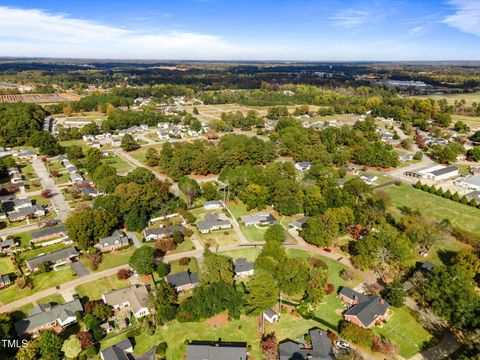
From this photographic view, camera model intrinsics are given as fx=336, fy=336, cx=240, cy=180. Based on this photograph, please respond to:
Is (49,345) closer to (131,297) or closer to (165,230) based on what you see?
(131,297)

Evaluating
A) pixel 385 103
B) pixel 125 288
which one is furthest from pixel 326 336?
pixel 385 103

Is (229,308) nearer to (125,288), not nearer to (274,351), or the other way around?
(274,351)

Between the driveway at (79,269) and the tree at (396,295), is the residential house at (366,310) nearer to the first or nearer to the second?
the tree at (396,295)

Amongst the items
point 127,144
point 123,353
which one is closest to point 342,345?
point 123,353

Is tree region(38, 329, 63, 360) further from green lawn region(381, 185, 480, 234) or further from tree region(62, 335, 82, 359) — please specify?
green lawn region(381, 185, 480, 234)

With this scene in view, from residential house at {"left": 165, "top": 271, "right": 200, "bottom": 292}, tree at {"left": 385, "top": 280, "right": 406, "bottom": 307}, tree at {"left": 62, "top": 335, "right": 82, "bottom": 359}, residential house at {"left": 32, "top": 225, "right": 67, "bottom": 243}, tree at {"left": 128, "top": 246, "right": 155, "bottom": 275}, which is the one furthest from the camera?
residential house at {"left": 32, "top": 225, "right": 67, "bottom": 243}

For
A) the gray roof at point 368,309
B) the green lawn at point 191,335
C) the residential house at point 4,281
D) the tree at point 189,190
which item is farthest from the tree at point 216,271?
the residential house at point 4,281

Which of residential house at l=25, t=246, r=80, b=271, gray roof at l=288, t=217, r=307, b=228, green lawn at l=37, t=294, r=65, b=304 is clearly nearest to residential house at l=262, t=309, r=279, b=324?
gray roof at l=288, t=217, r=307, b=228
